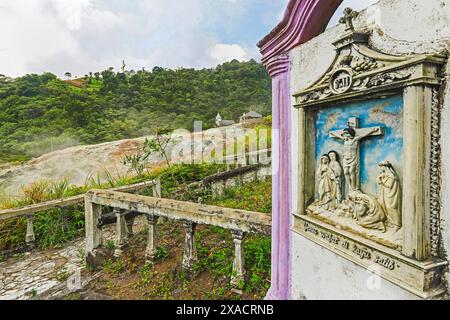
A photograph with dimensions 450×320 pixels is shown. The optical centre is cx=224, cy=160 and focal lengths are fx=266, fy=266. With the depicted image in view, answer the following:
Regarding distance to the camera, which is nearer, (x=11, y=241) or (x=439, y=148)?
(x=439, y=148)

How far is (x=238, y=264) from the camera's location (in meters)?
2.79

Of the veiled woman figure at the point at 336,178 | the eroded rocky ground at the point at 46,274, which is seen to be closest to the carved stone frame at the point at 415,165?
the veiled woman figure at the point at 336,178

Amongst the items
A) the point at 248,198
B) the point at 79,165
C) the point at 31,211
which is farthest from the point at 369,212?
the point at 79,165

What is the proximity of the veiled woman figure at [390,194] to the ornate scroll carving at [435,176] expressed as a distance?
5.7 inches

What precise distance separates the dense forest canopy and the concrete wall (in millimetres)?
17811

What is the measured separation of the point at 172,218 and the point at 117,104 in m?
29.0

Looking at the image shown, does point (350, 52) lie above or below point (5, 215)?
above

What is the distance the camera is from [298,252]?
2.28 m

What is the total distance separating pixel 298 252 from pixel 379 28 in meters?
1.75

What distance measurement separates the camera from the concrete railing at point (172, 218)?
8.90 feet

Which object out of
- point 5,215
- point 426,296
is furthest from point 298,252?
point 5,215

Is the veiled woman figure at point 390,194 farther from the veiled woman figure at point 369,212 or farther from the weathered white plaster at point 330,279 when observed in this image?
the weathered white plaster at point 330,279

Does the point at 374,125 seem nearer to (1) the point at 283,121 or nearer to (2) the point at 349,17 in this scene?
(2) the point at 349,17

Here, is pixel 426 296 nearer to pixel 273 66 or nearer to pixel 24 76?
pixel 273 66
